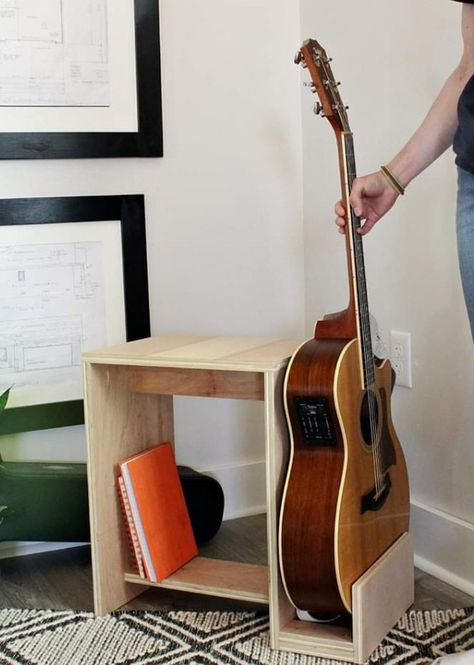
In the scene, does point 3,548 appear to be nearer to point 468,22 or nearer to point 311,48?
point 311,48

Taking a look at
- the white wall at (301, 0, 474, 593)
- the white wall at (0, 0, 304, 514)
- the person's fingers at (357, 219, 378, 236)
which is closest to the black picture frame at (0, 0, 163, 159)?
the white wall at (0, 0, 304, 514)

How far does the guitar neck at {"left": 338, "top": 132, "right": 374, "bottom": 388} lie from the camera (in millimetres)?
1610

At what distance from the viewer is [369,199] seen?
1.63 metres

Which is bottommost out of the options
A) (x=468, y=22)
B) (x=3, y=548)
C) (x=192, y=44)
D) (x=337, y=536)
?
(x=3, y=548)

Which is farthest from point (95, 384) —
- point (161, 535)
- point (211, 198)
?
point (211, 198)

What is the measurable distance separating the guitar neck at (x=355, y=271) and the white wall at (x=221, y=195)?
0.65 m

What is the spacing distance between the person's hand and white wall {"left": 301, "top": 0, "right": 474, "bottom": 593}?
0.28 metres

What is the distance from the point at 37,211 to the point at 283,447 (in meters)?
0.80

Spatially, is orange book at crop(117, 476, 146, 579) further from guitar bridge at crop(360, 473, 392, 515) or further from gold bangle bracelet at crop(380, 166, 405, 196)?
gold bangle bracelet at crop(380, 166, 405, 196)

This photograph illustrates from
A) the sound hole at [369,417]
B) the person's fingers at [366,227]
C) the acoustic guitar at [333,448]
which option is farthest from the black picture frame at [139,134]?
the sound hole at [369,417]

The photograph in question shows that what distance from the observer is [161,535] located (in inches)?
71.6

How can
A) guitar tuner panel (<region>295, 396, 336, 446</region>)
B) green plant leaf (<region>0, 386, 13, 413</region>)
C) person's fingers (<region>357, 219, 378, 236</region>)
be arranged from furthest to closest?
green plant leaf (<region>0, 386, 13, 413</region>), person's fingers (<region>357, 219, 378, 236</region>), guitar tuner panel (<region>295, 396, 336, 446</region>)

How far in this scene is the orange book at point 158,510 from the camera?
178 cm

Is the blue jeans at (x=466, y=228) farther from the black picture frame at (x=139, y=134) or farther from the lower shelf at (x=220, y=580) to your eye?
the black picture frame at (x=139, y=134)
